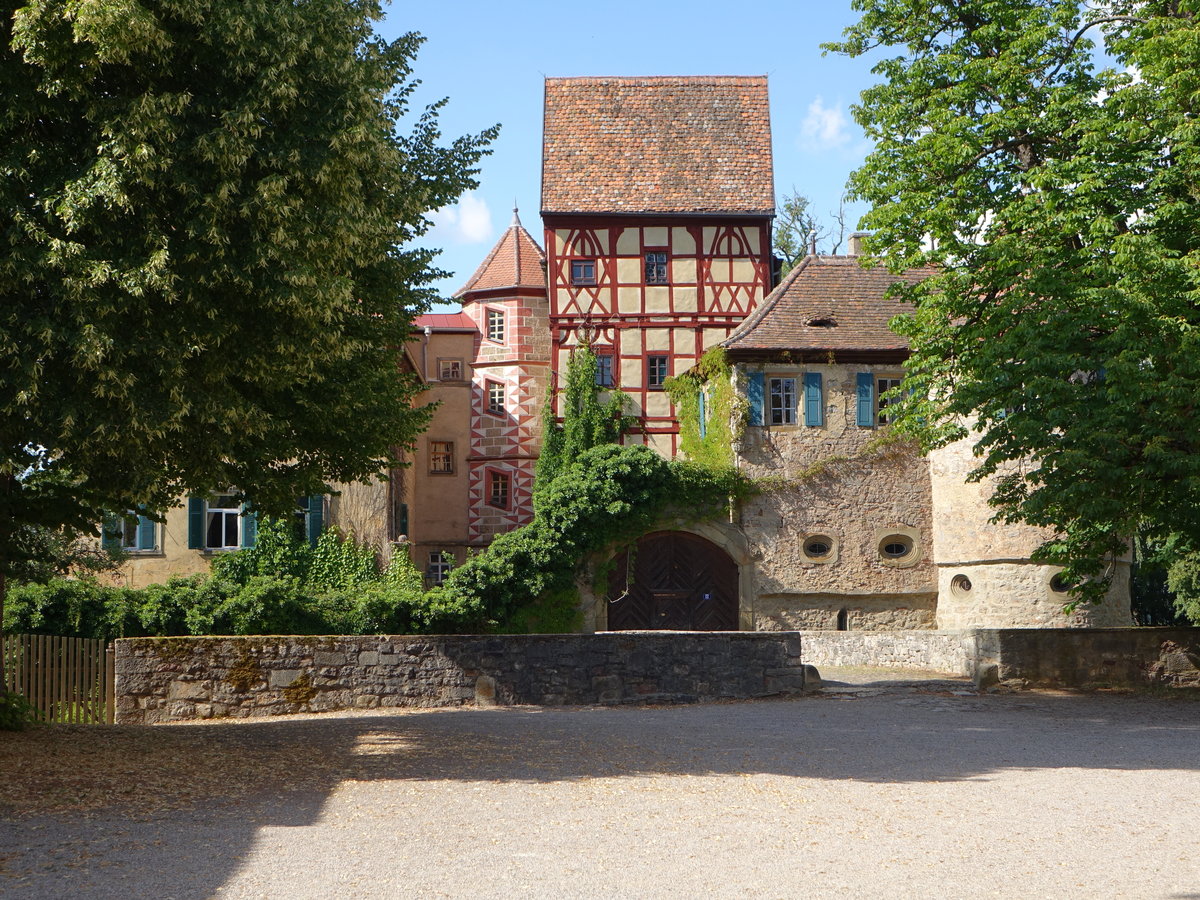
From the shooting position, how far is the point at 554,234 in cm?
2973

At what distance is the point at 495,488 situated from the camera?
3475 centimetres

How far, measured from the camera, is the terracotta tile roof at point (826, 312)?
2612 centimetres

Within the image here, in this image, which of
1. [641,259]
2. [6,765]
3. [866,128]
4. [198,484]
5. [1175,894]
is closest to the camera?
[1175,894]

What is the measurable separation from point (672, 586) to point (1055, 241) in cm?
1308

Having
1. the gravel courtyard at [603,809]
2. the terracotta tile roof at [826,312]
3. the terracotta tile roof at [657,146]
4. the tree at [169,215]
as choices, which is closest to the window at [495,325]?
the terracotta tile roof at [657,146]

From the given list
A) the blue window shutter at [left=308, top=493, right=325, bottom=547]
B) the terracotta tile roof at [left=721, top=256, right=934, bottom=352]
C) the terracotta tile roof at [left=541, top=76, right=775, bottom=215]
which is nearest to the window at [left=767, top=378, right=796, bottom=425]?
the terracotta tile roof at [left=721, top=256, right=934, bottom=352]

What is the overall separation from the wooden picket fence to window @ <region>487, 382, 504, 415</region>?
2098cm

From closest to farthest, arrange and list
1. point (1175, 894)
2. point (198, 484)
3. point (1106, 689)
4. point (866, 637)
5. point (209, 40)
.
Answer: point (1175, 894), point (209, 40), point (198, 484), point (1106, 689), point (866, 637)

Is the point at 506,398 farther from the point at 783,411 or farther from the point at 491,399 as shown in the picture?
the point at 783,411

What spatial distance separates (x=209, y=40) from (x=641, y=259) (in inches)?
826

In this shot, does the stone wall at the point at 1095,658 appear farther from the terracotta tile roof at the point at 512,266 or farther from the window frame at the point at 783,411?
the terracotta tile roof at the point at 512,266

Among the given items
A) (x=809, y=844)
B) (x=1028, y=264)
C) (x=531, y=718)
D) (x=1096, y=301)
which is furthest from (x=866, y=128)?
(x=809, y=844)

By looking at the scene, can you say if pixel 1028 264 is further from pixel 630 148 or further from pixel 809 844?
pixel 630 148

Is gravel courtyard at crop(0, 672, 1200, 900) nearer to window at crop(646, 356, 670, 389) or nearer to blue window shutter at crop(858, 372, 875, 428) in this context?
blue window shutter at crop(858, 372, 875, 428)
